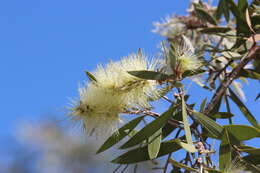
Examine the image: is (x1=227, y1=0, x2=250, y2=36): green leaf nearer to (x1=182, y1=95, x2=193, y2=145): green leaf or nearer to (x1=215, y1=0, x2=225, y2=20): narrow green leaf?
(x1=215, y1=0, x2=225, y2=20): narrow green leaf

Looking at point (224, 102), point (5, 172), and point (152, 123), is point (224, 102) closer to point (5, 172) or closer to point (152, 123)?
point (152, 123)

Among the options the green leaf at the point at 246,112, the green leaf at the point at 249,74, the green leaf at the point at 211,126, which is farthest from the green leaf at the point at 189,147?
the green leaf at the point at 249,74

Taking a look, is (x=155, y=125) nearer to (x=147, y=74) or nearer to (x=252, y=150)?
(x=147, y=74)

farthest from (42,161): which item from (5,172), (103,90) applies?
(103,90)

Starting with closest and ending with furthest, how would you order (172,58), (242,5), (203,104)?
(172,58)
(203,104)
(242,5)

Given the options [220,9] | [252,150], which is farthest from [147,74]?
[220,9]

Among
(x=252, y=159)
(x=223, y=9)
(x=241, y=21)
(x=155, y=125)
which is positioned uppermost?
(x=223, y=9)
